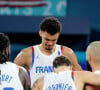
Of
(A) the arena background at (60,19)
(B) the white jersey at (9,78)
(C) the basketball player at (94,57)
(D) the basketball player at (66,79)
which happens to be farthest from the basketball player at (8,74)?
(A) the arena background at (60,19)

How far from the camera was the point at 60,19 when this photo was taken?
9.41 meters

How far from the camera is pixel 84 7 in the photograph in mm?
10844

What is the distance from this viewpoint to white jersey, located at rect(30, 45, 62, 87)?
15.2ft

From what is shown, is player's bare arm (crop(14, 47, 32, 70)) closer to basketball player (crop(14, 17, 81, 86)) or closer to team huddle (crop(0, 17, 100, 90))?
basketball player (crop(14, 17, 81, 86))

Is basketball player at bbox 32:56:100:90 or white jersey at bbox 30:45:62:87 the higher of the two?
basketball player at bbox 32:56:100:90

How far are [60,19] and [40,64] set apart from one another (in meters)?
4.84

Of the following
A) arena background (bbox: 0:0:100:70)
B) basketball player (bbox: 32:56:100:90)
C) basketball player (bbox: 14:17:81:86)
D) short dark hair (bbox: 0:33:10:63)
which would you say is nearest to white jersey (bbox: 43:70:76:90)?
basketball player (bbox: 32:56:100:90)

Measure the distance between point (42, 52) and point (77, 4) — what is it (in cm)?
625

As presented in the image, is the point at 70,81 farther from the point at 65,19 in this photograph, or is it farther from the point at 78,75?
the point at 65,19

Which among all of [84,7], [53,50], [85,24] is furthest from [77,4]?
[53,50]

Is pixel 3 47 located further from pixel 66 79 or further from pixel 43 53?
pixel 43 53

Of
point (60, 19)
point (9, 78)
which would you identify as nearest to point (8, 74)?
point (9, 78)

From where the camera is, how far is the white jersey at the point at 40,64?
464 centimetres

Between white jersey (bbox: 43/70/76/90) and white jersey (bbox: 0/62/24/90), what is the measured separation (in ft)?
0.86
